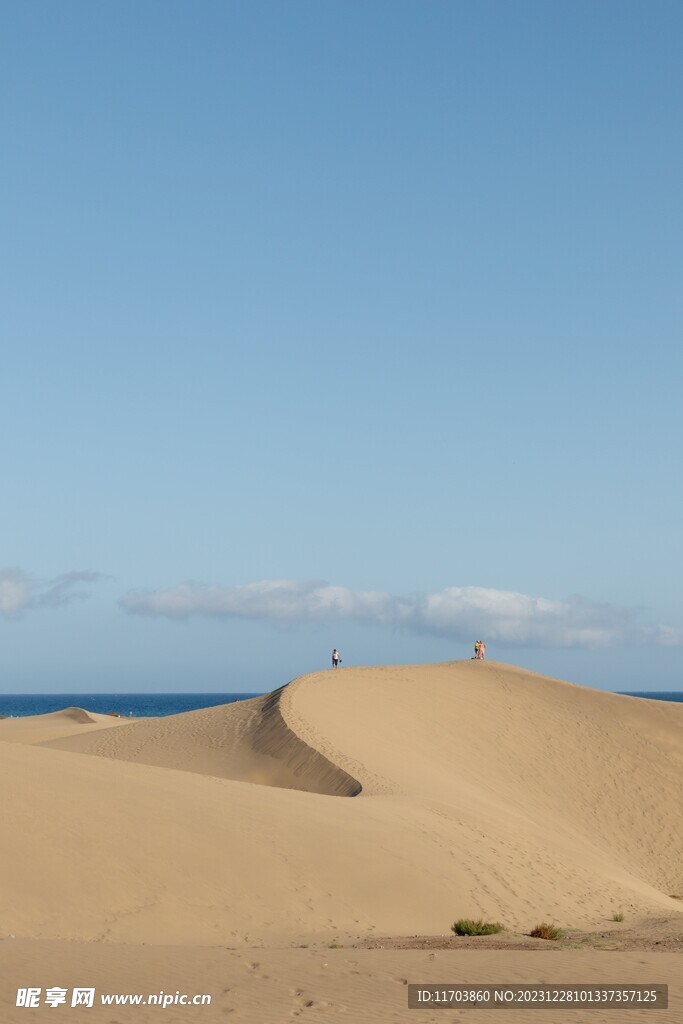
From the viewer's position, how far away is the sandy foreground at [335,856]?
11625 millimetres

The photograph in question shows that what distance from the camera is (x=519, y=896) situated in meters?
19.9

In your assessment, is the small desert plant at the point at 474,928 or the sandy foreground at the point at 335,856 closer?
the sandy foreground at the point at 335,856

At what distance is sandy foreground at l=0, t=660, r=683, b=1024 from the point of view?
38.1ft

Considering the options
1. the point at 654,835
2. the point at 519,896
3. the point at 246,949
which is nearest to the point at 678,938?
the point at 519,896

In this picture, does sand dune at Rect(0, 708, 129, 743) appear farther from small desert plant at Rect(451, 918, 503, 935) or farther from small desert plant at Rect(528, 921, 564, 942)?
small desert plant at Rect(528, 921, 564, 942)

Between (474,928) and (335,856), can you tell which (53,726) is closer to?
(335,856)

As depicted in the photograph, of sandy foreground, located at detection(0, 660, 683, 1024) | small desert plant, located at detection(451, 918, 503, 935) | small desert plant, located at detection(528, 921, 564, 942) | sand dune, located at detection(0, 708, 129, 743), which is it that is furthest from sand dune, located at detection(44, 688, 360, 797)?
small desert plant, located at detection(528, 921, 564, 942)

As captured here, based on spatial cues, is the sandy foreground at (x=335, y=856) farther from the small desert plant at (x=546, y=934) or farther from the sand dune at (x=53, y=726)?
the sand dune at (x=53, y=726)

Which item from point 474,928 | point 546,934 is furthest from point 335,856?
point 546,934

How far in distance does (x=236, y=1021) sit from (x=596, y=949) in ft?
21.0

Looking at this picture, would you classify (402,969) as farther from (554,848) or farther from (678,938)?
(554,848)

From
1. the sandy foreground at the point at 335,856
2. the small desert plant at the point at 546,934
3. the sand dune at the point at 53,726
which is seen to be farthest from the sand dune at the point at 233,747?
the small desert plant at the point at 546,934

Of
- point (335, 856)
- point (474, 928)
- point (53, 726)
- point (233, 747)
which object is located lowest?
point (474, 928)

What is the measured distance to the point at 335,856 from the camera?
19.3 metres
